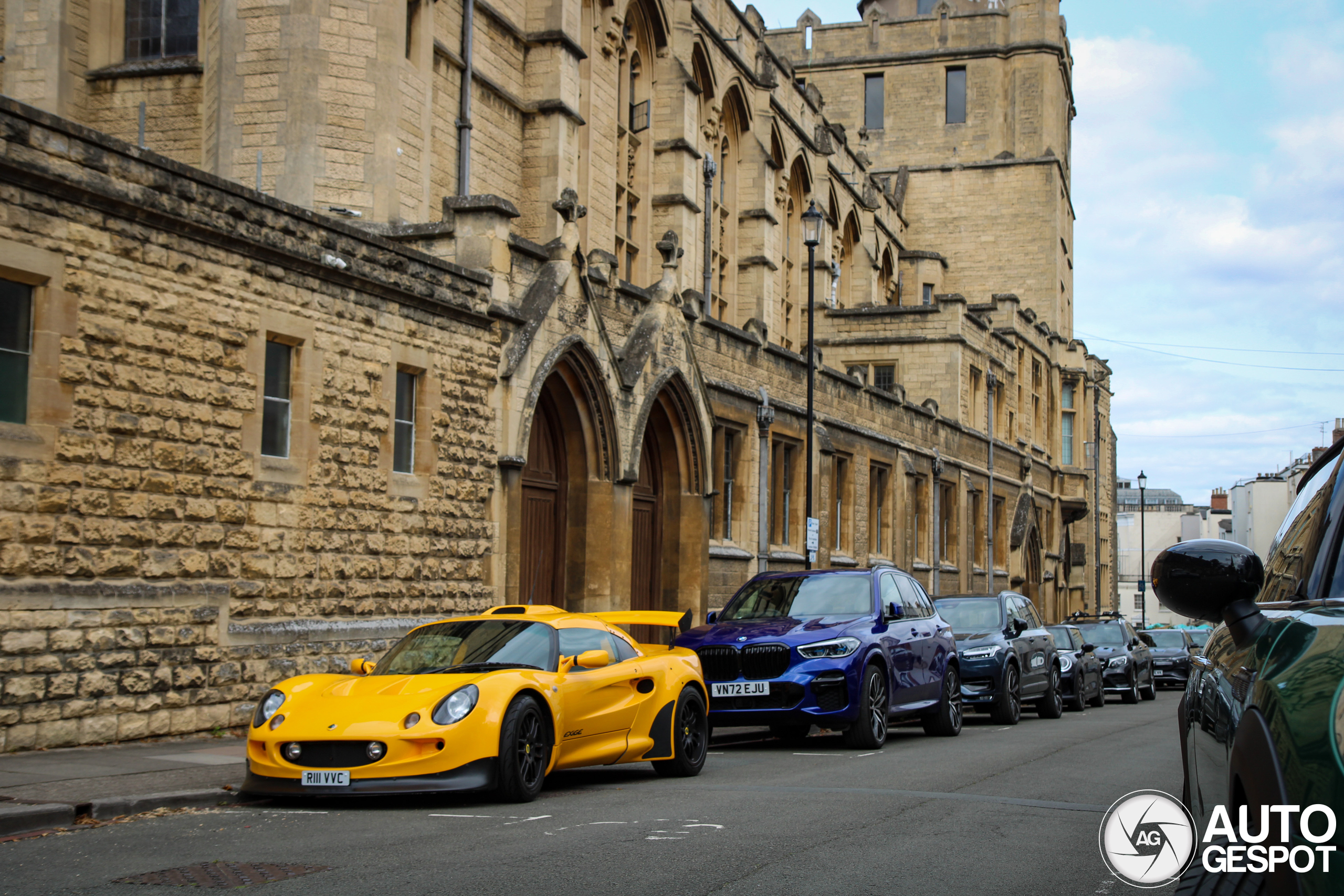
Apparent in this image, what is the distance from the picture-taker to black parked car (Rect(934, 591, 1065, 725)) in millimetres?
18891

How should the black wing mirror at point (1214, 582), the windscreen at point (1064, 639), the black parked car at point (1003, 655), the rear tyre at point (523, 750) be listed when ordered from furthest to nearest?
the windscreen at point (1064, 639), the black parked car at point (1003, 655), the rear tyre at point (523, 750), the black wing mirror at point (1214, 582)

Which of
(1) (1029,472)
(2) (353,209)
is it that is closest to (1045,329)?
(1) (1029,472)

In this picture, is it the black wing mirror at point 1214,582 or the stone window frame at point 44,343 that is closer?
the black wing mirror at point 1214,582

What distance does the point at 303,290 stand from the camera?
14.7 meters

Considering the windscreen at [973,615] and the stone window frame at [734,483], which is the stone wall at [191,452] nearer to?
the windscreen at [973,615]

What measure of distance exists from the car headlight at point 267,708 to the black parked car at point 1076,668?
1669 cm

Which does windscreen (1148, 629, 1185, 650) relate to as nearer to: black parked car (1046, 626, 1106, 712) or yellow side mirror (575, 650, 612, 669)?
black parked car (1046, 626, 1106, 712)

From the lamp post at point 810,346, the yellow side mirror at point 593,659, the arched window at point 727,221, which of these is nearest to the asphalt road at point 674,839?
the yellow side mirror at point 593,659

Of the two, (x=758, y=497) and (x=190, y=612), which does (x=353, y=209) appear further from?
(x=190, y=612)

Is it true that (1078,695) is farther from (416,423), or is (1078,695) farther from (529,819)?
(529,819)

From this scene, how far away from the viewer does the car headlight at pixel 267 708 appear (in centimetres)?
943

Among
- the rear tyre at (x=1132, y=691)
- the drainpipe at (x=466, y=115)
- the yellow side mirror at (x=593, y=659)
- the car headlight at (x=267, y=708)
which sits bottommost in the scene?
the rear tyre at (x=1132, y=691)

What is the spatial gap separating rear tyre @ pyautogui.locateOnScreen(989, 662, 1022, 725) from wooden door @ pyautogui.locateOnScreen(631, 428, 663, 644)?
6.51 metres

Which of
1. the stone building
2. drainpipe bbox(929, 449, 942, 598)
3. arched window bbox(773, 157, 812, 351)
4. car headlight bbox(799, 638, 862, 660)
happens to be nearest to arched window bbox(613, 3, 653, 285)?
the stone building
